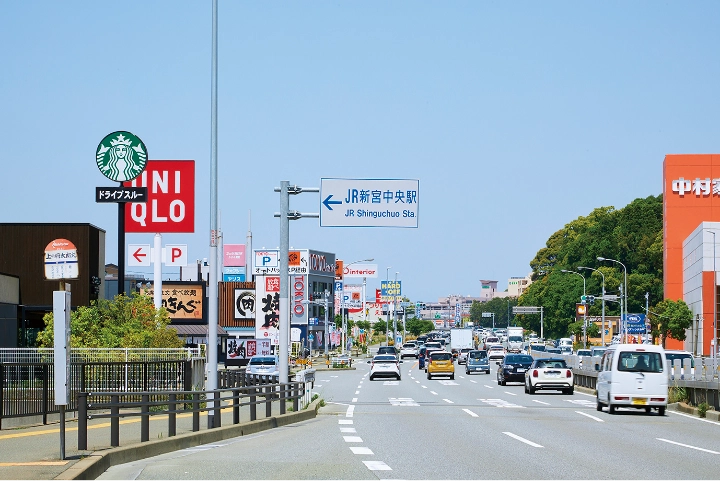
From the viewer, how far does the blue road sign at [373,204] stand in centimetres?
3038

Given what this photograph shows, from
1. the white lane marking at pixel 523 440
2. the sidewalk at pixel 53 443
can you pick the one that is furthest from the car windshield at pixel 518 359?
the white lane marking at pixel 523 440

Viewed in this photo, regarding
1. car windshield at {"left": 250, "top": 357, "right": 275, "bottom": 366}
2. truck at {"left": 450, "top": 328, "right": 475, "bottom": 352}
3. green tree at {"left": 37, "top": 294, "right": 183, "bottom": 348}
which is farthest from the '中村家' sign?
truck at {"left": 450, "top": 328, "right": 475, "bottom": 352}

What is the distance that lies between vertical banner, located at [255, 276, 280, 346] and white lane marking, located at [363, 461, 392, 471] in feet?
133

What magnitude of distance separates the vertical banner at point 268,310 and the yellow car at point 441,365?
10.0 meters

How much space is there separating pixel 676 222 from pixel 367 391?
57.2m

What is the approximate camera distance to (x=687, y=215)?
9312cm

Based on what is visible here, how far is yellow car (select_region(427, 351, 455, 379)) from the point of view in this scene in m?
61.3

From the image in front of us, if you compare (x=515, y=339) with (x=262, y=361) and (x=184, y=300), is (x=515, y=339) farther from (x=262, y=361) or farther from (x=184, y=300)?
(x=262, y=361)

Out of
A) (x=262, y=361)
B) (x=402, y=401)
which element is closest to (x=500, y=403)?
(x=402, y=401)

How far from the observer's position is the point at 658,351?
95.8 feet

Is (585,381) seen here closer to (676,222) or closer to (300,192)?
(300,192)

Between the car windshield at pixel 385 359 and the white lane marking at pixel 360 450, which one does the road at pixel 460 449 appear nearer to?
the white lane marking at pixel 360 450

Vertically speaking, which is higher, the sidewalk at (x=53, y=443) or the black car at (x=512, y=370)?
the sidewalk at (x=53, y=443)

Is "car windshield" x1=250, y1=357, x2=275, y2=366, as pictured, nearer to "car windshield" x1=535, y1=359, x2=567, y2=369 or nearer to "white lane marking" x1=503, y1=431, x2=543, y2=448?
"car windshield" x1=535, y1=359, x2=567, y2=369
